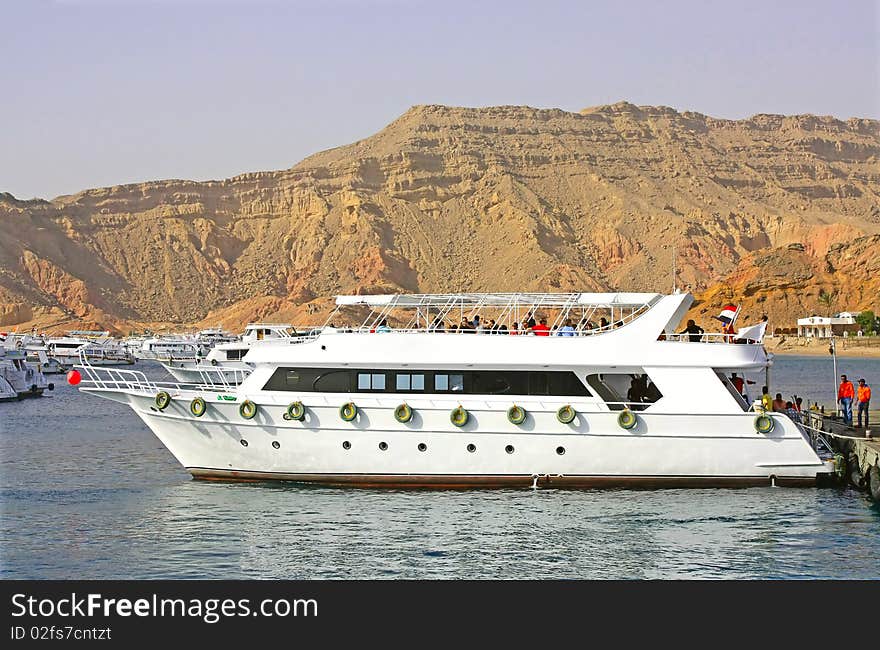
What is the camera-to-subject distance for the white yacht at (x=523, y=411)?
2150cm

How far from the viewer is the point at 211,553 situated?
59.9ft

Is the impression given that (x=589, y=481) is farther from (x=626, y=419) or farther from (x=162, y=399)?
(x=162, y=399)

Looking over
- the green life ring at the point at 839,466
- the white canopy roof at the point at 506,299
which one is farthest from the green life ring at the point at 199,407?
the green life ring at the point at 839,466

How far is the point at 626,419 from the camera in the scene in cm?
2134

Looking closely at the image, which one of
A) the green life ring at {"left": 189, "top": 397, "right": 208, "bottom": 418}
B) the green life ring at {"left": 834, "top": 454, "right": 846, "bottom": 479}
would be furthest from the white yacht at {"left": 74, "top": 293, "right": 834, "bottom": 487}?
the green life ring at {"left": 834, "top": 454, "right": 846, "bottom": 479}

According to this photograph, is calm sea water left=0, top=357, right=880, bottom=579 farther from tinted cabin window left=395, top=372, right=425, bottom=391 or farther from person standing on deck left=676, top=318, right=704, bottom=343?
person standing on deck left=676, top=318, right=704, bottom=343

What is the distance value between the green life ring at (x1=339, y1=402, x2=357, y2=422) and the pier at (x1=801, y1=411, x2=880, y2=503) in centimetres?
844

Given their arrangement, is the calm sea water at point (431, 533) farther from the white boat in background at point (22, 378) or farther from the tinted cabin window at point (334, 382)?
the white boat in background at point (22, 378)

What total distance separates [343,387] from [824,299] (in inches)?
4837

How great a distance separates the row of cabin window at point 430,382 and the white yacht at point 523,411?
0.06 ft

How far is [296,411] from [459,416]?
2.91 m
